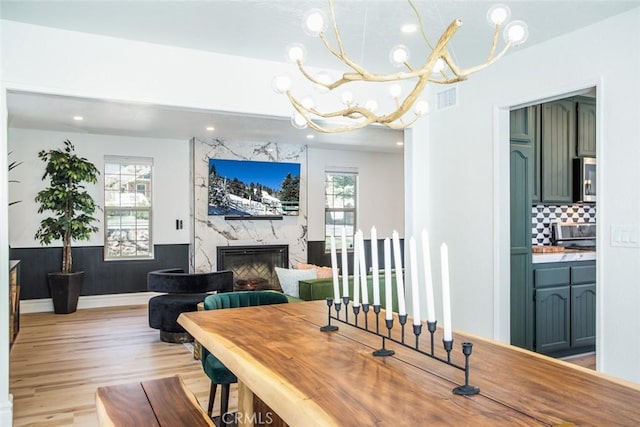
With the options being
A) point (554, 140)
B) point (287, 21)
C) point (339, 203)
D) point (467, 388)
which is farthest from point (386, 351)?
point (339, 203)

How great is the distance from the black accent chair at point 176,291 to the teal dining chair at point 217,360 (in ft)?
6.30

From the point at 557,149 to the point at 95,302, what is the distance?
6450mm

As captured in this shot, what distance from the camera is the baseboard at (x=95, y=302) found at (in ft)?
22.4

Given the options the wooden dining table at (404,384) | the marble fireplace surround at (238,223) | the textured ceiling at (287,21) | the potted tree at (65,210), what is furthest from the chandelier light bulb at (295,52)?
the marble fireplace surround at (238,223)

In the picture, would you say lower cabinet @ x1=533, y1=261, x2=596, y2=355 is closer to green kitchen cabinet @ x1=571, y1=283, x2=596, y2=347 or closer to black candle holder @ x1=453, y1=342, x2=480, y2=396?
green kitchen cabinet @ x1=571, y1=283, x2=596, y2=347

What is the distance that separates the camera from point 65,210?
6.61m

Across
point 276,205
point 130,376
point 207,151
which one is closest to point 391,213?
point 276,205

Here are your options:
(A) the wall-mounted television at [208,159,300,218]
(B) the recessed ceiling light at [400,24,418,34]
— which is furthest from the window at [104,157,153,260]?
(B) the recessed ceiling light at [400,24,418,34]

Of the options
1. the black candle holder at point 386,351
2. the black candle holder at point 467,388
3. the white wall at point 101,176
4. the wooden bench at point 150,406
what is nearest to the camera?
the black candle holder at point 467,388

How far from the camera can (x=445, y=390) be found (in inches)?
55.1

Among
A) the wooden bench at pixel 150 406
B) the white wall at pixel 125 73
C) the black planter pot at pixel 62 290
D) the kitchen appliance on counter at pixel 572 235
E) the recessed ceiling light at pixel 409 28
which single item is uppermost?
the recessed ceiling light at pixel 409 28

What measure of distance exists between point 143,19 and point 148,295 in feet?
17.7

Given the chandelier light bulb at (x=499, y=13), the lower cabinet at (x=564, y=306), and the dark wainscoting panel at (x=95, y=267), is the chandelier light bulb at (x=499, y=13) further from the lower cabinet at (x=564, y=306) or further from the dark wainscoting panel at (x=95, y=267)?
the dark wainscoting panel at (x=95, y=267)

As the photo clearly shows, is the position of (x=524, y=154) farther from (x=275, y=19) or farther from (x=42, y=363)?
(x=42, y=363)
